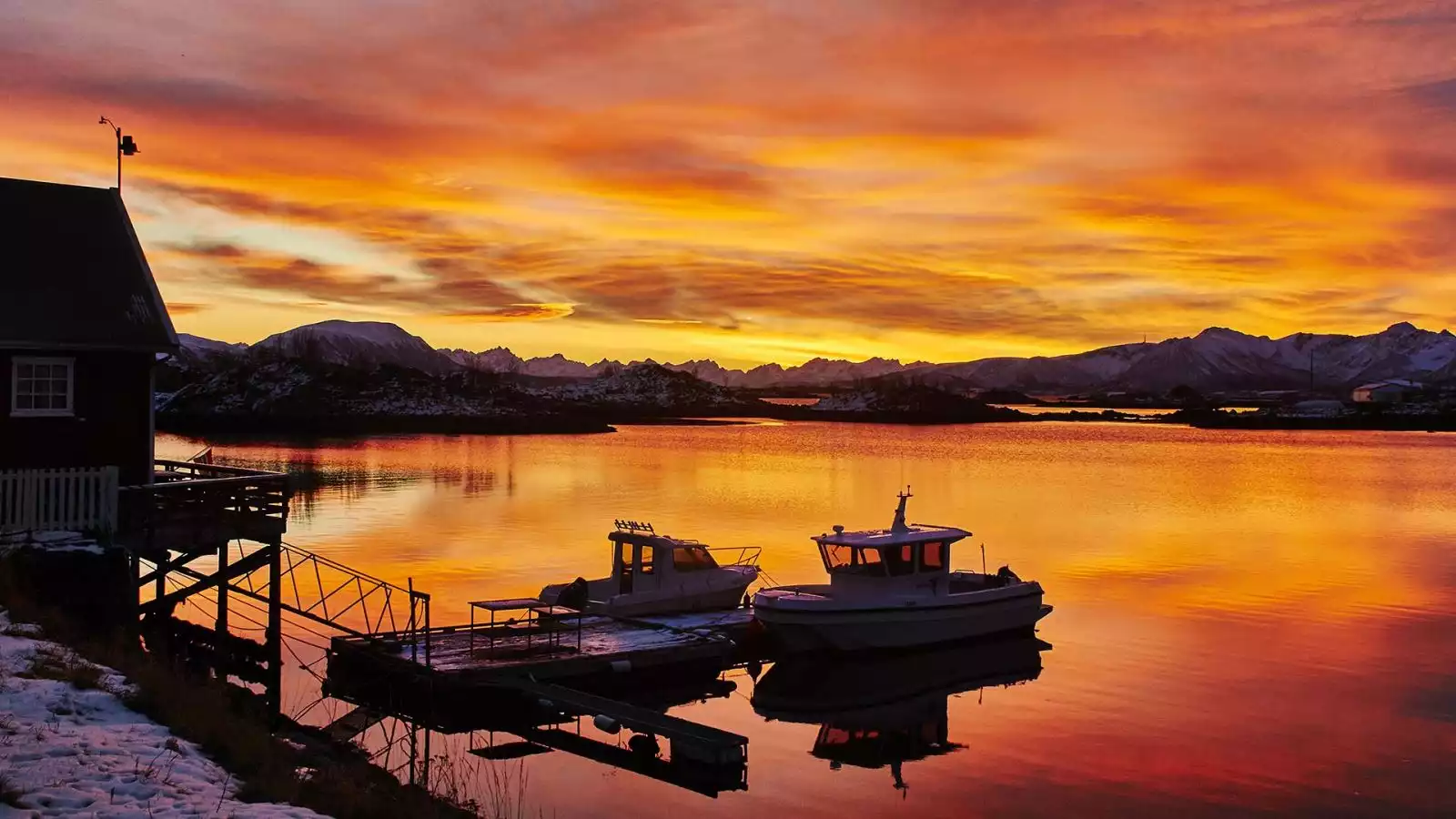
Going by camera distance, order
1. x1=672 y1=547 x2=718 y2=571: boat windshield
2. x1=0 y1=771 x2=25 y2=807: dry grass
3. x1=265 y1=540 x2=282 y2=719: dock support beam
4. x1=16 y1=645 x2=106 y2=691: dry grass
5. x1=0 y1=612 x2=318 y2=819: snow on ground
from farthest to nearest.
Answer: x1=672 y1=547 x2=718 y2=571: boat windshield < x1=265 y1=540 x2=282 y2=719: dock support beam < x1=16 y1=645 x2=106 y2=691: dry grass < x1=0 y1=612 x2=318 y2=819: snow on ground < x1=0 y1=771 x2=25 y2=807: dry grass

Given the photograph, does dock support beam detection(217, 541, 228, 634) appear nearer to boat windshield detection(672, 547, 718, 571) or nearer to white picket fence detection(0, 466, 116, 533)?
white picket fence detection(0, 466, 116, 533)

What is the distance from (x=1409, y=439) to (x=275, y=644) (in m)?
188

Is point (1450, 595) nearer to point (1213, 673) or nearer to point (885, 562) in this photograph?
point (1213, 673)

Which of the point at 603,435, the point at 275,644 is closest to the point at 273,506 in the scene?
the point at 275,644

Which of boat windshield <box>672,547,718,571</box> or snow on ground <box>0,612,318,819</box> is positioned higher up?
snow on ground <box>0,612,318,819</box>

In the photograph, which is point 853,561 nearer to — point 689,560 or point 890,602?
point 890,602

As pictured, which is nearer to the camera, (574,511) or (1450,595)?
(1450,595)

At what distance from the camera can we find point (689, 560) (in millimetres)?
32844

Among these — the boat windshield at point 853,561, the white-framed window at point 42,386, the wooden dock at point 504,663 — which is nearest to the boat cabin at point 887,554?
the boat windshield at point 853,561

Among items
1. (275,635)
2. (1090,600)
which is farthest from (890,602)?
(275,635)

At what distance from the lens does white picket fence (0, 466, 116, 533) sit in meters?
22.2

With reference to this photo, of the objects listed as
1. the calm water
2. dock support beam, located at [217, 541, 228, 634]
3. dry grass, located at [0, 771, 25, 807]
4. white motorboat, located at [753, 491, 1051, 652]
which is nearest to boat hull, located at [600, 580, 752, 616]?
white motorboat, located at [753, 491, 1051, 652]

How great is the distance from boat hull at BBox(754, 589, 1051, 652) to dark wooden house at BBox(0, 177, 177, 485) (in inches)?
589

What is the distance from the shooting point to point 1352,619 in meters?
35.9
